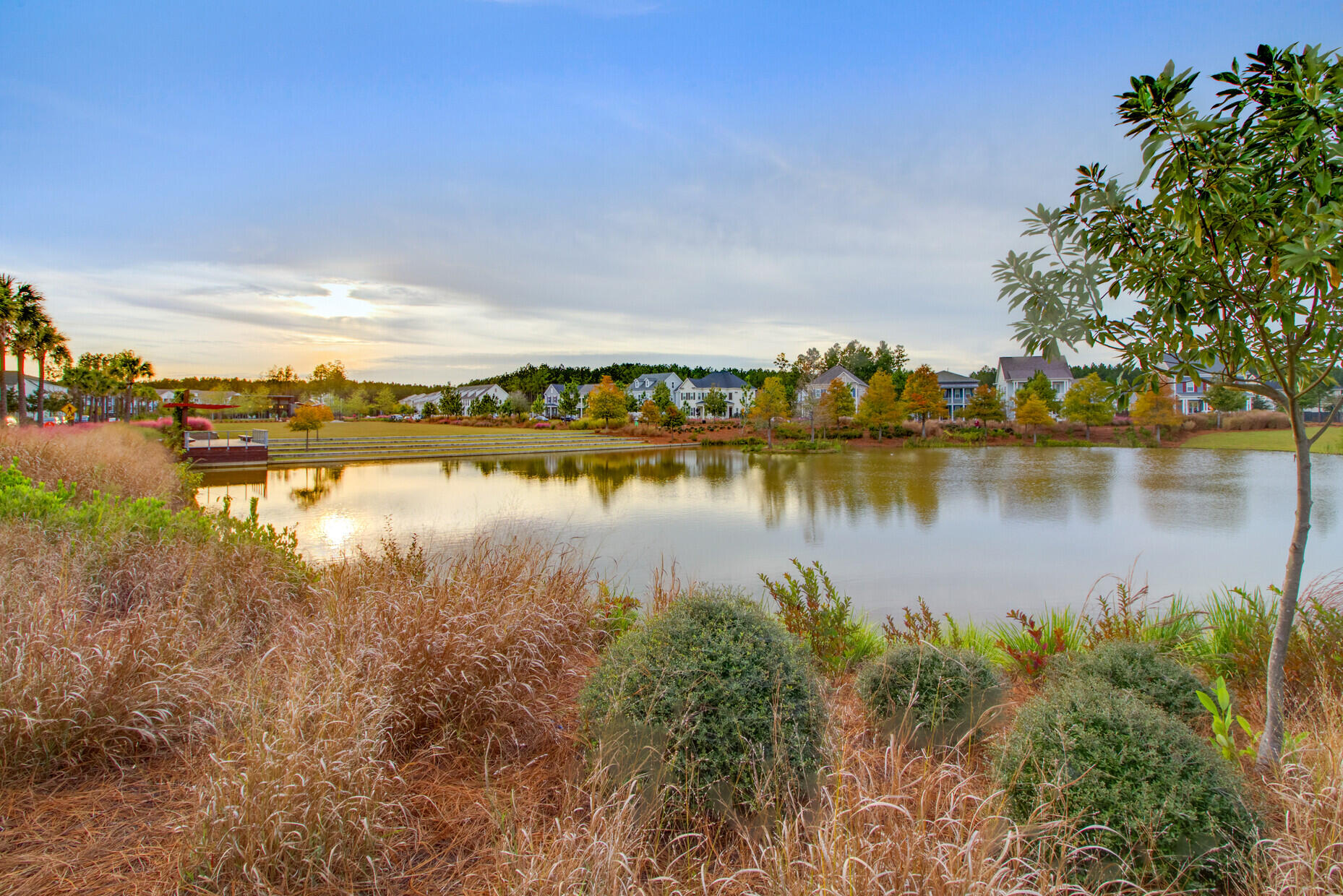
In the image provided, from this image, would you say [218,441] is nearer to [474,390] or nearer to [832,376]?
[832,376]

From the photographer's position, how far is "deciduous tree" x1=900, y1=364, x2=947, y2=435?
48750 millimetres

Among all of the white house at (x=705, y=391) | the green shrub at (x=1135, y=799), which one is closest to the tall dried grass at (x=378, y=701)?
the green shrub at (x=1135, y=799)

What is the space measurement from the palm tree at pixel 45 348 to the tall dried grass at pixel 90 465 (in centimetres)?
2521

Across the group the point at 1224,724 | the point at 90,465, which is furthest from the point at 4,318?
the point at 1224,724

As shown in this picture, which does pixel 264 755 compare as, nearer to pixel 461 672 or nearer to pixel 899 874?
pixel 461 672

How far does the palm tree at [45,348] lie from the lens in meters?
35.2

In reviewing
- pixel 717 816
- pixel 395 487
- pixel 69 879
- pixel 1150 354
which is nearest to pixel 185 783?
pixel 69 879

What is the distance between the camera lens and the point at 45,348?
38125 millimetres

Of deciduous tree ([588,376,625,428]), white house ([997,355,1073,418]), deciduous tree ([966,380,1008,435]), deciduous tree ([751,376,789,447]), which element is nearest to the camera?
deciduous tree ([751,376,789,447])

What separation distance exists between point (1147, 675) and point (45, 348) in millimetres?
53990

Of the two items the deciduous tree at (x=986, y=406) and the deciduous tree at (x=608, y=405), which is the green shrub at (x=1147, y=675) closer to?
the deciduous tree at (x=986, y=406)

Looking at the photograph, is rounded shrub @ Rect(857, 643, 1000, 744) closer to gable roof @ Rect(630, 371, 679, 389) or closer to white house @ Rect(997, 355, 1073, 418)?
white house @ Rect(997, 355, 1073, 418)

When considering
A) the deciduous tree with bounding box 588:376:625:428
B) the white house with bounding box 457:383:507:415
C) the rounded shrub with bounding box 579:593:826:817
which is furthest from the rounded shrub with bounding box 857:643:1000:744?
the white house with bounding box 457:383:507:415

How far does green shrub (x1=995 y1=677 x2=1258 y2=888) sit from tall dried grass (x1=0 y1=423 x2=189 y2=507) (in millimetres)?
10151
